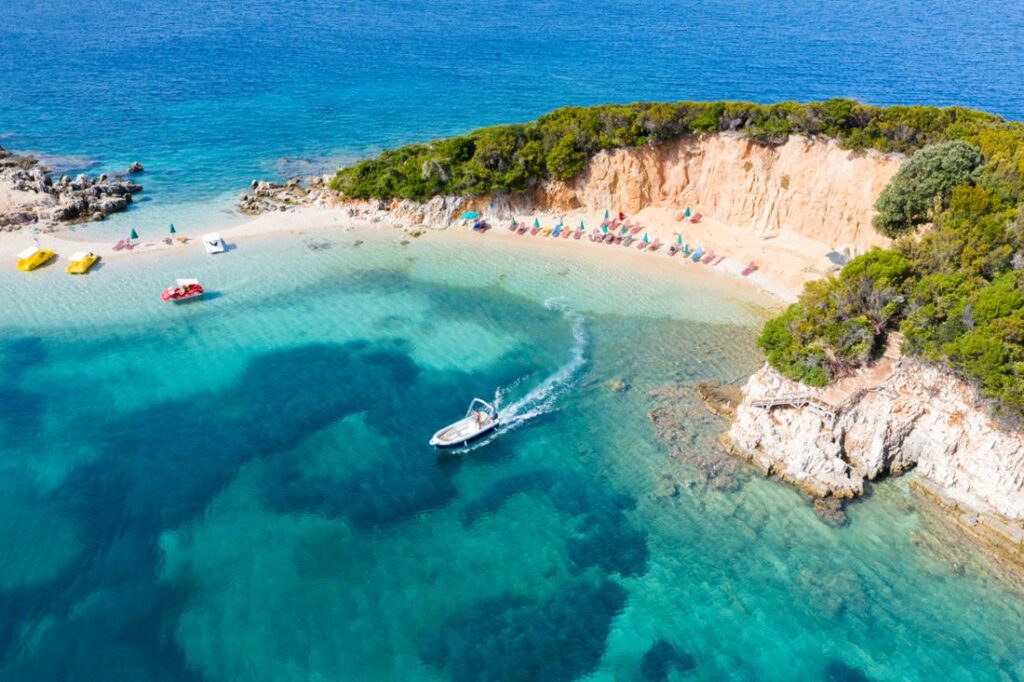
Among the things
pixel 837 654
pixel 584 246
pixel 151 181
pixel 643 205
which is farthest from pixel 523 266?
pixel 151 181

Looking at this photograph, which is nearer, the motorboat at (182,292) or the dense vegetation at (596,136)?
the dense vegetation at (596,136)

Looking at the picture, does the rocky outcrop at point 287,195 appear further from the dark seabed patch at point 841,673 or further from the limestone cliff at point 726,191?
the dark seabed patch at point 841,673

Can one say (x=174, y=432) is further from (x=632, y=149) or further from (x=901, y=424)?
(x=632, y=149)

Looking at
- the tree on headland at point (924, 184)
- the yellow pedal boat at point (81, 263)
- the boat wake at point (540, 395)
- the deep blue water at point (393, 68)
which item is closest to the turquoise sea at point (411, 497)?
the boat wake at point (540, 395)

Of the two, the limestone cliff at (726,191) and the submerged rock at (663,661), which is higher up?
the limestone cliff at (726,191)

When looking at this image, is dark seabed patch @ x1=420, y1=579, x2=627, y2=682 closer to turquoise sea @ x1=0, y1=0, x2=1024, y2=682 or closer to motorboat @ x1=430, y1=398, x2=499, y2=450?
turquoise sea @ x1=0, y1=0, x2=1024, y2=682

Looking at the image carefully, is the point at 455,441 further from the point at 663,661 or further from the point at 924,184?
the point at 924,184
